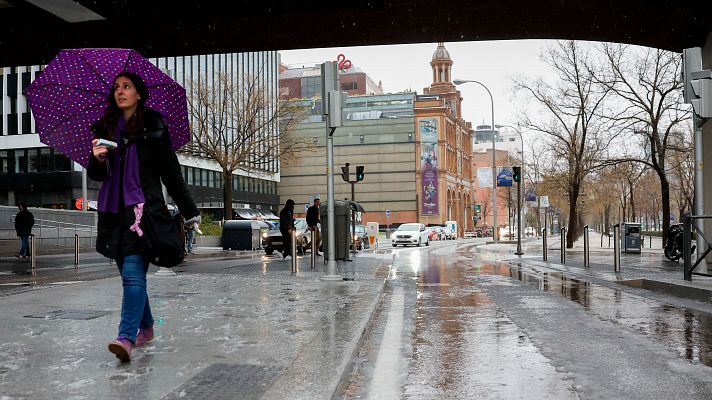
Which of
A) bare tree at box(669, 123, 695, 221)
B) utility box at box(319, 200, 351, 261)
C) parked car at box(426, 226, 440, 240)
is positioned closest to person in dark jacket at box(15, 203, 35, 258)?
utility box at box(319, 200, 351, 261)

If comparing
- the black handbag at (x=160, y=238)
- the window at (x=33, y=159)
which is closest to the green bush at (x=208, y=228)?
the window at (x=33, y=159)

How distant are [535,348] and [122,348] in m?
3.39

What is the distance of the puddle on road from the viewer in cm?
607

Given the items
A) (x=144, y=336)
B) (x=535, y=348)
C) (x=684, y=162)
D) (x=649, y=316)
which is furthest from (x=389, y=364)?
(x=684, y=162)

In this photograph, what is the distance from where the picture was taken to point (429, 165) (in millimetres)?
94938

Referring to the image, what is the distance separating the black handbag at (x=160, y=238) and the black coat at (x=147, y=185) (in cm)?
3

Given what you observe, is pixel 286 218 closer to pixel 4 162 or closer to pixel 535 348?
pixel 535 348

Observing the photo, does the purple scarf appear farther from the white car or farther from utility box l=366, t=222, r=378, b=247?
the white car

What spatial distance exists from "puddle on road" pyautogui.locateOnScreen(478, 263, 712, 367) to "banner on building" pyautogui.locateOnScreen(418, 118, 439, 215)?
82.3 metres

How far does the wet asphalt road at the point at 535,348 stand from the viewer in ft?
Result: 14.7

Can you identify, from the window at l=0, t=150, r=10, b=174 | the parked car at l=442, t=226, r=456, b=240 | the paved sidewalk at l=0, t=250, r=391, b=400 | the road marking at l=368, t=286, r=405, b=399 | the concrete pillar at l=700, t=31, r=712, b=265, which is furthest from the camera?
the parked car at l=442, t=226, r=456, b=240

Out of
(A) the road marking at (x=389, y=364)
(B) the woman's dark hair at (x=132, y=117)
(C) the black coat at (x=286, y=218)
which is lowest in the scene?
(A) the road marking at (x=389, y=364)

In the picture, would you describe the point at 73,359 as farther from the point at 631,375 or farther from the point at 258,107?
the point at 258,107

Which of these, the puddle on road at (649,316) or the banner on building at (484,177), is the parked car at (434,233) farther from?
the puddle on road at (649,316)
